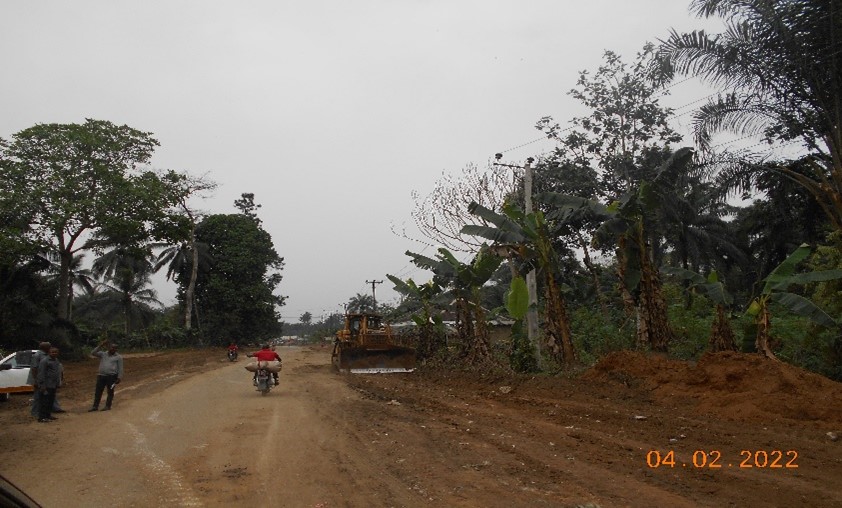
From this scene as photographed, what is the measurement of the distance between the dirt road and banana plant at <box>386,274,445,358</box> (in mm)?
9062

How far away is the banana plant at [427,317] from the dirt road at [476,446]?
29.7 ft

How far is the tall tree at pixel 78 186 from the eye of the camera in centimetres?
2686

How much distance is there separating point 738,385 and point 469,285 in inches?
371

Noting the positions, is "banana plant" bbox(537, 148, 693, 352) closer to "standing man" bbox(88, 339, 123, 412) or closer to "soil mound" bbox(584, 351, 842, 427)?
"soil mound" bbox(584, 351, 842, 427)

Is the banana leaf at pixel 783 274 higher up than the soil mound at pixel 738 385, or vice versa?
the banana leaf at pixel 783 274

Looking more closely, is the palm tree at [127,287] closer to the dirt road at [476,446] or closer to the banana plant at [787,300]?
the dirt road at [476,446]

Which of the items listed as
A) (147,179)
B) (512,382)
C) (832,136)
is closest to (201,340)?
(147,179)

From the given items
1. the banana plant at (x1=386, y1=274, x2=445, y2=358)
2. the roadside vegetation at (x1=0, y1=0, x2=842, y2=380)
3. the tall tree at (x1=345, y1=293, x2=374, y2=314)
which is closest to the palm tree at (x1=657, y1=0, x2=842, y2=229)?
the roadside vegetation at (x1=0, y1=0, x2=842, y2=380)

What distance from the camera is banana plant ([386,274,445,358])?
2425cm

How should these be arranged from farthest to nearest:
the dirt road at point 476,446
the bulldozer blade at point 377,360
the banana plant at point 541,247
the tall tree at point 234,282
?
the tall tree at point 234,282, the bulldozer blade at point 377,360, the banana plant at point 541,247, the dirt road at point 476,446

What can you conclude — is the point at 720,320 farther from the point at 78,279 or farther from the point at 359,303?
the point at 359,303

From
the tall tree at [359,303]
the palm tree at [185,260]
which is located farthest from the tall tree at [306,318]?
the palm tree at [185,260]

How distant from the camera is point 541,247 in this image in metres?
→ 16.3

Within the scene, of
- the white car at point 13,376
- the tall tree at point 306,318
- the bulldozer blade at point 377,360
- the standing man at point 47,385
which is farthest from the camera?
the tall tree at point 306,318
